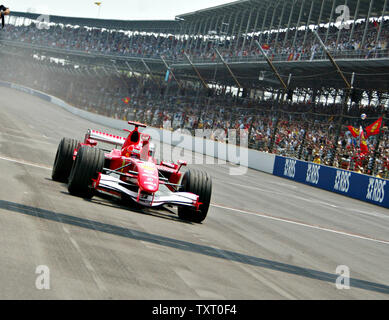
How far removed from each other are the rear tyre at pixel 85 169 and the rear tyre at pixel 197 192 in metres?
1.50

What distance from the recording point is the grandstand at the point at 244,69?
3020 centimetres

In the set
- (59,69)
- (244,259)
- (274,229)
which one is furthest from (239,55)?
(59,69)

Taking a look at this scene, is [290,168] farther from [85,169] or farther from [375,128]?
[85,169]

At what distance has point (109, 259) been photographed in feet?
18.3

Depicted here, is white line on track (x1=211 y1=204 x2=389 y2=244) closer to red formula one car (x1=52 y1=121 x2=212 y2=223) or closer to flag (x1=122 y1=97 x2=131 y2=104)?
red formula one car (x1=52 y1=121 x2=212 y2=223)

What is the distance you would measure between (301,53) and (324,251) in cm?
2676

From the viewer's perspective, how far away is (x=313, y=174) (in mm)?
26359

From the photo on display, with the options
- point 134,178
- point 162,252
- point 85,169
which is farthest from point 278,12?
point 162,252

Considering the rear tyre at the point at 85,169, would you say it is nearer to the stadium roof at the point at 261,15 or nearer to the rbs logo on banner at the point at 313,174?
the rbs logo on banner at the point at 313,174

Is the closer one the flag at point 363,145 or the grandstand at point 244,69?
the flag at point 363,145

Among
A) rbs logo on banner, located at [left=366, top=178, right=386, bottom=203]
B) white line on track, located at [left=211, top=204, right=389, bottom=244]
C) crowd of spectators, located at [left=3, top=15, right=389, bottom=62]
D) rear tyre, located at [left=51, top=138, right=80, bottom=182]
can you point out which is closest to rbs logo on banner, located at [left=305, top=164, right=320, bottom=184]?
rbs logo on banner, located at [left=366, top=178, right=386, bottom=203]

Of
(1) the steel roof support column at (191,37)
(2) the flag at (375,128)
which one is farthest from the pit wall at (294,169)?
(1) the steel roof support column at (191,37)

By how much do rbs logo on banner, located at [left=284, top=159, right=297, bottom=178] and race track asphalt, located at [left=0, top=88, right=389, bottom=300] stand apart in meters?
16.1

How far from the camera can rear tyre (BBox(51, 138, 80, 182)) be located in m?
10.4
